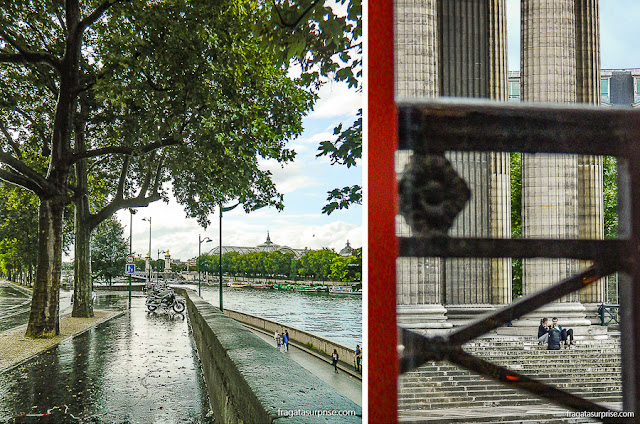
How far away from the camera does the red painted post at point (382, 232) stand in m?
0.64

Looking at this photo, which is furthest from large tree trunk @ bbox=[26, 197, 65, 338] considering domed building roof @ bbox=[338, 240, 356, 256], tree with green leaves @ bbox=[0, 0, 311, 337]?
domed building roof @ bbox=[338, 240, 356, 256]

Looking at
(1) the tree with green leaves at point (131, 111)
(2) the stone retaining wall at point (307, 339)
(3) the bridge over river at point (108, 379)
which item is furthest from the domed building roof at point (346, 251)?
(1) the tree with green leaves at point (131, 111)

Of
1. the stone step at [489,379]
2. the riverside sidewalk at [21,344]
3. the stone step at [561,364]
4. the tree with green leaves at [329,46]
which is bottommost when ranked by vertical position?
the riverside sidewalk at [21,344]

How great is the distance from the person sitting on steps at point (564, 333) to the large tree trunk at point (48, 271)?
293 centimetres

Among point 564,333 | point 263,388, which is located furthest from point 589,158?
point 263,388

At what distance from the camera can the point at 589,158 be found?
673mm

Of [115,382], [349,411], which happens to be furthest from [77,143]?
[349,411]

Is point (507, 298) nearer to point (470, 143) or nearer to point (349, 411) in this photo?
point (470, 143)

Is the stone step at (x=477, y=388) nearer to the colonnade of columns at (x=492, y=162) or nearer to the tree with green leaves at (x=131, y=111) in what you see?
the colonnade of columns at (x=492, y=162)

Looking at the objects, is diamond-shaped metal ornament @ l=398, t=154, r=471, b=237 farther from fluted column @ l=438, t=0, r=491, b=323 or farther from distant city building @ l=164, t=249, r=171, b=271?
distant city building @ l=164, t=249, r=171, b=271

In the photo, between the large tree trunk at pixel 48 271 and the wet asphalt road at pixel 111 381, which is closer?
the wet asphalt road at pixel 111 381

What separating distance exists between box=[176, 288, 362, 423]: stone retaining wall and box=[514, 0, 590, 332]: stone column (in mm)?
679

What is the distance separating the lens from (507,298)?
0.66 metres

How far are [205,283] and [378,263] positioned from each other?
2526 mm
